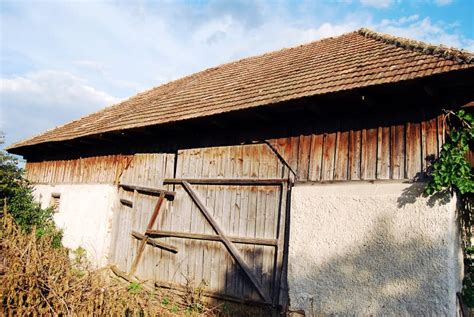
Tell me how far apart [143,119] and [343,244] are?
5.40m

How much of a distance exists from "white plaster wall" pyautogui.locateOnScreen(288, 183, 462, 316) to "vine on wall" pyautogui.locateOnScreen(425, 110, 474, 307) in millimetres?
184

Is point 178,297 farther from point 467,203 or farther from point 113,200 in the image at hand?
point 467,203

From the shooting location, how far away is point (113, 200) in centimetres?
956

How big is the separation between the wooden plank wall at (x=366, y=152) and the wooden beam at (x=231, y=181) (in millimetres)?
397

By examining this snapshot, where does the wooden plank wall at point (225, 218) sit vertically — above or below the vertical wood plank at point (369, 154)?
below

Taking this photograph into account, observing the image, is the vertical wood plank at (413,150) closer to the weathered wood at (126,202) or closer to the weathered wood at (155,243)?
the weathered wood at (155,243)

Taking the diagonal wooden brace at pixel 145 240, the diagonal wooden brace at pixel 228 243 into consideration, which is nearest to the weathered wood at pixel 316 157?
the diagonal wooden brace at pixel 228 243

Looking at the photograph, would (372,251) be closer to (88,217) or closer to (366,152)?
(366,152)

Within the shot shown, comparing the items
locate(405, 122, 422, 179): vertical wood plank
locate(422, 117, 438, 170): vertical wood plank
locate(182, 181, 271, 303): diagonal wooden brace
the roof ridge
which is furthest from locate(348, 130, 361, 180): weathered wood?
locate(182, 181, 271, 303): diagonal wooden brace

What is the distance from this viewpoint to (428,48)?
18.7 feet

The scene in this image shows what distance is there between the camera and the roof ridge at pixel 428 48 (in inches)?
190

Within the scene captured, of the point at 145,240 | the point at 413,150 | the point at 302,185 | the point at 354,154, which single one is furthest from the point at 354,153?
the point at 145,240

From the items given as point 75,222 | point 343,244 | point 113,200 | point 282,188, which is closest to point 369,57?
point 282,188

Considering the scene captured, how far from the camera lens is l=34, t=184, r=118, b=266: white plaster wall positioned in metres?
9.47
